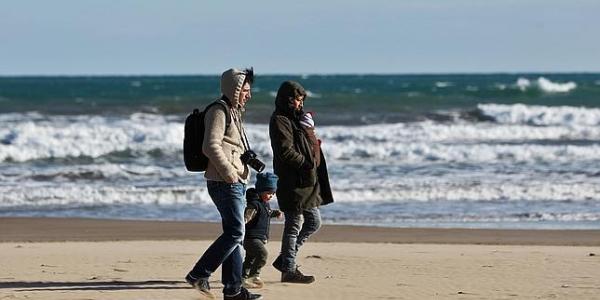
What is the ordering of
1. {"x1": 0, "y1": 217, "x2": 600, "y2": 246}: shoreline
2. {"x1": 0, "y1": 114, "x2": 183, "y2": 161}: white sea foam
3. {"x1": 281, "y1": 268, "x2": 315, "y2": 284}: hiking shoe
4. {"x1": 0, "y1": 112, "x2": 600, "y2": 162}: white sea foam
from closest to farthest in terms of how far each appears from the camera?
{"x1": 281, "y1": 268, "x2": 315, "y2": 284}: hiking shoe < {"x1": 0, "y1": 217, "x2": 600, "y2": 246}: shoreline < {"x1": 0, "y1": 112, "x2": 600, "y2": 162}: white sea foam < {"x1": 0, "y1": 114, "x2": 183, "y2": 161}: white sea foam

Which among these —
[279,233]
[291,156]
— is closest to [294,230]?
[291,156]

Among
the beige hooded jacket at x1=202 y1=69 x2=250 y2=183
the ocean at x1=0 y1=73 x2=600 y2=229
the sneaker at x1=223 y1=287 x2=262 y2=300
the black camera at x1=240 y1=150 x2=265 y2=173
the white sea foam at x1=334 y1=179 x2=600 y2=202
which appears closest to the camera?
the beige hooded jacket at x1=202 y1=69 x2=250 y2=183

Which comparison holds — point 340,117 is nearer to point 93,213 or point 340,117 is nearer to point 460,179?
point 460,179

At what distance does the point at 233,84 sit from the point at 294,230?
4.79 ft

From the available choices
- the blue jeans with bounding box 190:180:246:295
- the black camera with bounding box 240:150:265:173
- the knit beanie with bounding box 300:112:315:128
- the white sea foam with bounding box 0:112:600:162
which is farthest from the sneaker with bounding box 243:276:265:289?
the white sea foam with bounding box 0:112:600:162

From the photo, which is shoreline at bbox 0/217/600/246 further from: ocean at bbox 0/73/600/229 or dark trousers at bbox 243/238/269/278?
dark trousers at bbox 243/238/269/278

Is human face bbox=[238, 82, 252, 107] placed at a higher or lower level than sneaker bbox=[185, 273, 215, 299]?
higher

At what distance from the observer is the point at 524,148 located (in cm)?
2403

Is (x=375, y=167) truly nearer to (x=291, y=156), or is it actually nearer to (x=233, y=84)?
(x=291, y=156)

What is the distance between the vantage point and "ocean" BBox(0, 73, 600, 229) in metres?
14.8

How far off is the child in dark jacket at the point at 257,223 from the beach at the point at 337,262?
0.59 feet

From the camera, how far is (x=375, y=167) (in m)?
20.8

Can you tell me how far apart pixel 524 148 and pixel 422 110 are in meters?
16.4

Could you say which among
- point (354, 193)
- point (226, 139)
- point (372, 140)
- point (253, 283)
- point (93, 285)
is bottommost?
point (93, 285)
